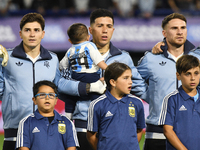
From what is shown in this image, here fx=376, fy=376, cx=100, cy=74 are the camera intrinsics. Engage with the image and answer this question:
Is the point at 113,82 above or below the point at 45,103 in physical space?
above

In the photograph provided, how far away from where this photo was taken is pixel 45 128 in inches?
153

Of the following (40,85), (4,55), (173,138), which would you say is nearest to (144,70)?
(173,138)

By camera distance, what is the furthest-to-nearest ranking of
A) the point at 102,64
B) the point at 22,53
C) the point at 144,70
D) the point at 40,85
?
the point at 144,70 → the point at 22,53 → the point at 102,64 → the point at 40,85

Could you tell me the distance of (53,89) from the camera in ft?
13.3

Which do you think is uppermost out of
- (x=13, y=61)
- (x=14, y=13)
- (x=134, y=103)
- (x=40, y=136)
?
(x=14, y=13)

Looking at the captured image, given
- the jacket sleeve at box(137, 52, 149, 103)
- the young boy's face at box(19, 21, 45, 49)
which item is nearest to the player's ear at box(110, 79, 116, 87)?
the jacket sleeve at box(137, 52, 149, 103)

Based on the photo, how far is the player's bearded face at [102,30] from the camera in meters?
4.59

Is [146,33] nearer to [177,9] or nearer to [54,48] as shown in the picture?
[177,9]

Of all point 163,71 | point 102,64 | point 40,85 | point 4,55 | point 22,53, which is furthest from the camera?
point 163,71

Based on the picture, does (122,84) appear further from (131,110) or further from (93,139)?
(93,139)

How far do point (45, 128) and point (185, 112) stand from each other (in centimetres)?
145

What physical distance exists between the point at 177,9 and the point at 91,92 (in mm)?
7949

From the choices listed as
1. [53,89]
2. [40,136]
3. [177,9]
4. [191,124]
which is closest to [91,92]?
[53,89]

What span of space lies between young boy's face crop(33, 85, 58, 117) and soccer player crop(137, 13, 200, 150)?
1.33m
